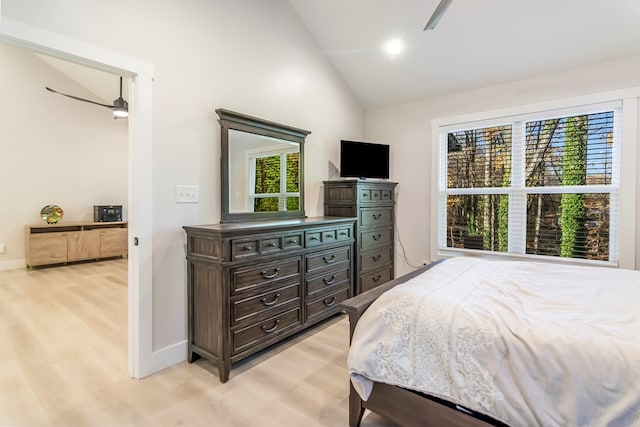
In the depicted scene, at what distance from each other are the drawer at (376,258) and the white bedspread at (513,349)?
1.83 m

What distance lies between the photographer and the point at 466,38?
3.04 metres

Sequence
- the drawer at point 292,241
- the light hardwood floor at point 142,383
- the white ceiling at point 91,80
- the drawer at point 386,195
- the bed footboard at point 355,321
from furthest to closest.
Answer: the white ceiling at point 91,80, the drawer at point 386,195, the drawer at point 292,241, the light hardwood floor at point 142,383, the bed footboard at point 355,321

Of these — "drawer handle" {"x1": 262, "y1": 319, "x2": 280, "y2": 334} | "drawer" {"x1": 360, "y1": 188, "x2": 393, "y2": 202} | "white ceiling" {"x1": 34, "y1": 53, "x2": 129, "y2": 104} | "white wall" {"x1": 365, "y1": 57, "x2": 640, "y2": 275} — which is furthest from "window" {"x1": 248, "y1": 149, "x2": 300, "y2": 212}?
"white ceiling" {"x1": 34, "y1": 53, "x2": 129, "y2": 104}

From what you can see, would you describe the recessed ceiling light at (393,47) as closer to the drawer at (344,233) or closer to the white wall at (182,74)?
the white wall at (182,74)

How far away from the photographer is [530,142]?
3338mm

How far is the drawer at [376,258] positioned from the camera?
139 inches

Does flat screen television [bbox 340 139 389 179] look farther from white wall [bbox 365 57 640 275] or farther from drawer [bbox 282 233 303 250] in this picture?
drawer [bbox 282 233 303 250]

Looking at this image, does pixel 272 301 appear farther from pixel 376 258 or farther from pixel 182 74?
pixel 182 74

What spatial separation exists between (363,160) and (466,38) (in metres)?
1.62

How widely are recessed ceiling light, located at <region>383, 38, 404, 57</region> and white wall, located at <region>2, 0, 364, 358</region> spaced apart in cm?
112

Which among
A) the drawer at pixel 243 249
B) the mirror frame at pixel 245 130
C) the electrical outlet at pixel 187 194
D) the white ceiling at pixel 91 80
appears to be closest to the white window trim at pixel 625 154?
the mirror frame at pixel 245 130

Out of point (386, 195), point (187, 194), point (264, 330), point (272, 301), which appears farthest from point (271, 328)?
point (386, 195)

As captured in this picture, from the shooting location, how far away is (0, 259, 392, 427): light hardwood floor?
1694 millimetres

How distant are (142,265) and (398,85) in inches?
135
